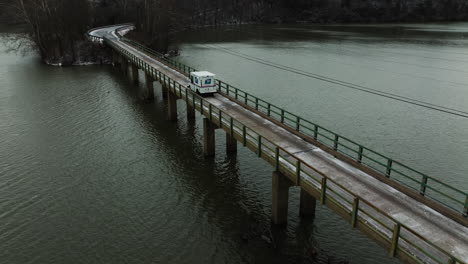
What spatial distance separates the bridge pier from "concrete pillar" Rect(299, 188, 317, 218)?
10716mm

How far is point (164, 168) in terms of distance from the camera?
29.9 metres

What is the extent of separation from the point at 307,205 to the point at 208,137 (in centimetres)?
1123

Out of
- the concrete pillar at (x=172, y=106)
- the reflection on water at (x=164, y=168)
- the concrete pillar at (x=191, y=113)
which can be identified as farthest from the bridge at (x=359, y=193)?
the concrete pillar at (x=172, y=106)

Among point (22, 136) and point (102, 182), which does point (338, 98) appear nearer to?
point (102, 182)

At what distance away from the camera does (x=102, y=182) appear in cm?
2762

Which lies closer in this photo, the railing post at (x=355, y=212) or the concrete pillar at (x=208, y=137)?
the railing post at (x=355, y=212)

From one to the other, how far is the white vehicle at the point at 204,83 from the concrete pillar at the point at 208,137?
511cm

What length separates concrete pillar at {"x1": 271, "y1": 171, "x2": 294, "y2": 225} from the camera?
20.8 m

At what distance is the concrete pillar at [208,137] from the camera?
29.9 m

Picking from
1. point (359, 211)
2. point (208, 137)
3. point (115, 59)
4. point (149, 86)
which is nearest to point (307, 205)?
point (359, 211)

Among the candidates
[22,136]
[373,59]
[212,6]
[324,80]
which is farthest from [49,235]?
[212,6]

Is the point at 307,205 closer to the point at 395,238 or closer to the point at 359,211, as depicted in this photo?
the point at 359,211

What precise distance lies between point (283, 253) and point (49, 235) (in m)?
13.6

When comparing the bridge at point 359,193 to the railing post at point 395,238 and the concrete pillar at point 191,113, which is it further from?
the concrete pillar at point 191,113
